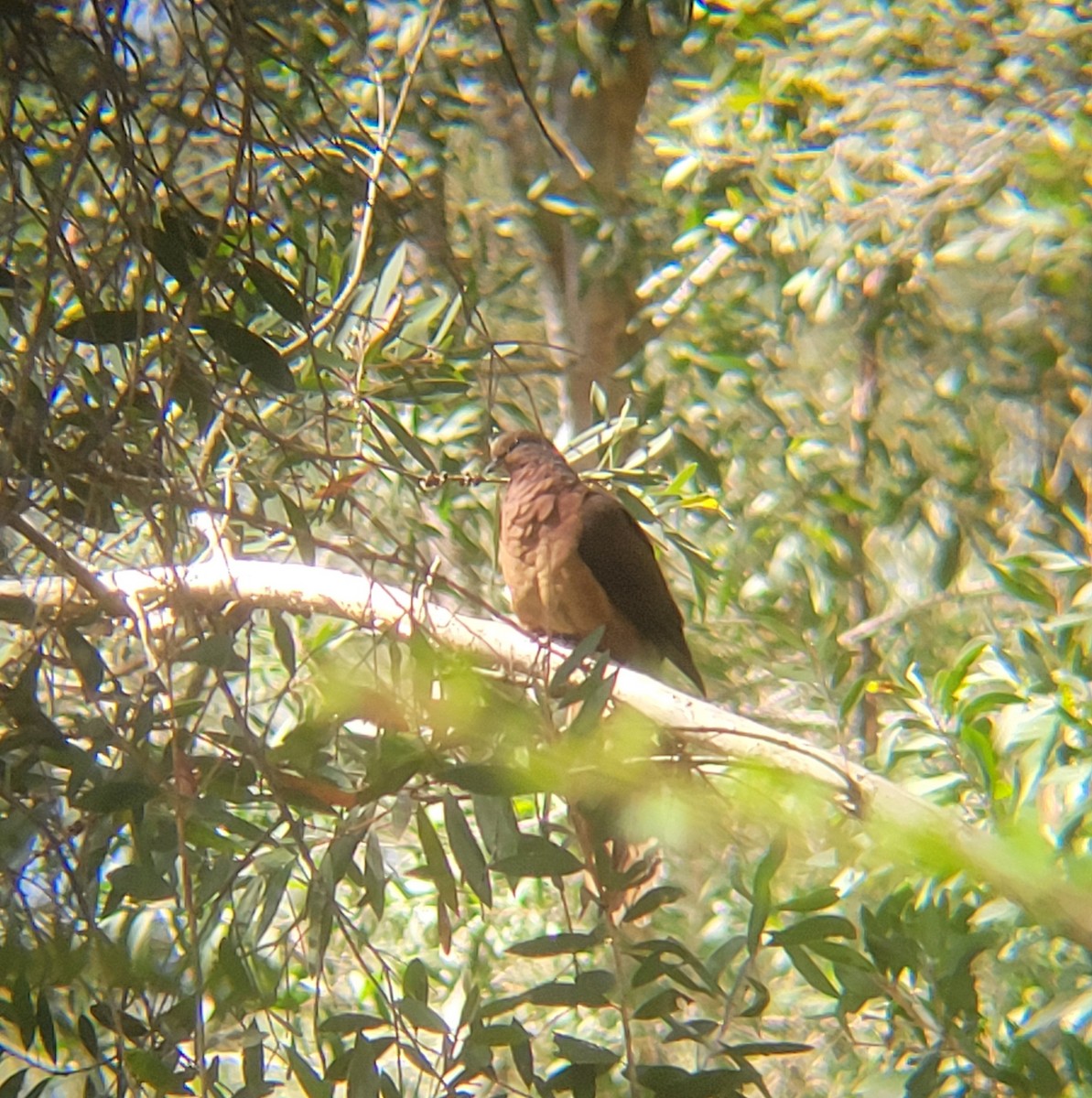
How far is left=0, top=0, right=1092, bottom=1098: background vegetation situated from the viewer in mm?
1215

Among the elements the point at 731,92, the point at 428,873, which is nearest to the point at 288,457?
the point at 428,873

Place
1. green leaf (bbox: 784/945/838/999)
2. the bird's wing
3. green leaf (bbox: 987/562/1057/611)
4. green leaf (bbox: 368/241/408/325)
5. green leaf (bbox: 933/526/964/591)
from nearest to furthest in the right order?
green leaf (bbox: 784/945/838/999) < green leaf (bbox: 368/241/408/325) < green leaf (bbox: 987/562/1057/611) < the bird's wing < green leaf (bbox: 933/526/964/591)

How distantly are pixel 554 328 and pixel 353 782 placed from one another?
2.81 m

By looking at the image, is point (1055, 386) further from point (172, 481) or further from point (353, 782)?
point (172, 481)

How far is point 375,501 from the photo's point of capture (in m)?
3.37

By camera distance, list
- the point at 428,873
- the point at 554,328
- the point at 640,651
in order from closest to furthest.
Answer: the point at 428,873 → the point at 640,651 → the point at 554,328

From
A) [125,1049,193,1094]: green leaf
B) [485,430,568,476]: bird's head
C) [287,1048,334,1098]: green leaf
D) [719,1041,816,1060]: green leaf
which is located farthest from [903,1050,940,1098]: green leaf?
[485,430,568,476]: bird's head

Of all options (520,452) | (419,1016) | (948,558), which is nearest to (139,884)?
(419,1016)

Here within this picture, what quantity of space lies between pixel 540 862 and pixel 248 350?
554mm

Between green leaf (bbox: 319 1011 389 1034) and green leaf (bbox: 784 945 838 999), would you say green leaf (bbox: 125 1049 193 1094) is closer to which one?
green leaf (bbox: 319 1011 389 1034)

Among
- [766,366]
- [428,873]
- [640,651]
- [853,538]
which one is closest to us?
[428,873]

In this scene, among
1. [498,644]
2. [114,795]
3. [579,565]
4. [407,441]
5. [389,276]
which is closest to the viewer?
[114,795]

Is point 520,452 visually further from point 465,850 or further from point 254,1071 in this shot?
point 254,1071

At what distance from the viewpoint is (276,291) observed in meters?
1.31
